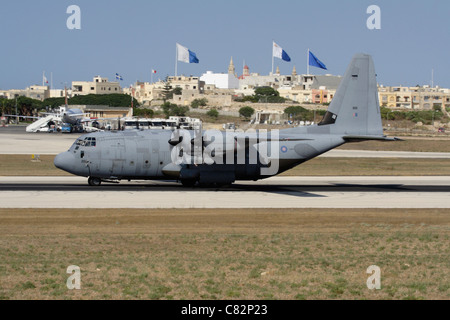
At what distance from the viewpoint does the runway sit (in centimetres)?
3319

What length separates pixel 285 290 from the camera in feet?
54.5

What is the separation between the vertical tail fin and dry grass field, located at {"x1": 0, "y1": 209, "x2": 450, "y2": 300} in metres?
9.29

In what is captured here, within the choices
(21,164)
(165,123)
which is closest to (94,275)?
(21,164)

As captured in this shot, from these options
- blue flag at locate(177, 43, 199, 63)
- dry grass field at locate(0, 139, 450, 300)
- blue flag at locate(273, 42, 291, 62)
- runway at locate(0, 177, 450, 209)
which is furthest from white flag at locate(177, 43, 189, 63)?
dry grass field at locate(0, 139, 450, 300)

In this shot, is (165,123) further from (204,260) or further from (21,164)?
(204,260)

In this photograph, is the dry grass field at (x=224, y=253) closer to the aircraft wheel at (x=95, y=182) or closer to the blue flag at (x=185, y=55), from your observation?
the aircraft wheel at (x=95, y=182)

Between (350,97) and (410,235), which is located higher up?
(350,97)

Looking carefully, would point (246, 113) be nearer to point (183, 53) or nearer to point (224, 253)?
point (183, 53)

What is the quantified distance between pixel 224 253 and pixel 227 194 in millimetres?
16355

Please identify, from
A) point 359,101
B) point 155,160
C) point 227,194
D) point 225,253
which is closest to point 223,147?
point 227,194

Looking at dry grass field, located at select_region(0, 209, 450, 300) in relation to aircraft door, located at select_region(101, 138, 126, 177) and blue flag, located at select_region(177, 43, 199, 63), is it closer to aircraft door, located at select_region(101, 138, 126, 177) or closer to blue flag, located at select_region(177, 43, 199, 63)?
aircraft door, located at select_region(101, 138, 126, 177)

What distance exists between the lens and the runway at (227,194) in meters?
33.2

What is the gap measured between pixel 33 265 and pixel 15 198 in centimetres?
1597

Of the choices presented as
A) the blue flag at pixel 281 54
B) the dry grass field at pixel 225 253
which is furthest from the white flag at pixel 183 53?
the dry grass field at pixel 225 253
